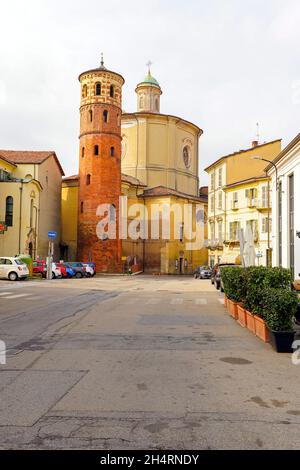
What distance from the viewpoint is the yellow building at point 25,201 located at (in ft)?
147

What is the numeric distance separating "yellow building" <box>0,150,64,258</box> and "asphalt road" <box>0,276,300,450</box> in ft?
111

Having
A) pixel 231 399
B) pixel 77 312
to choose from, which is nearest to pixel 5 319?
pixel 77 312

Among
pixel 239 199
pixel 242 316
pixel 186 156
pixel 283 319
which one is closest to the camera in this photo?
pixel 283 319

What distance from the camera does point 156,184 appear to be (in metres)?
63.6

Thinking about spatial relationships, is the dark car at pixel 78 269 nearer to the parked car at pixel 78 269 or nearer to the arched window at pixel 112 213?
the parked car at pixel 78 269

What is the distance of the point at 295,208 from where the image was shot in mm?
25062

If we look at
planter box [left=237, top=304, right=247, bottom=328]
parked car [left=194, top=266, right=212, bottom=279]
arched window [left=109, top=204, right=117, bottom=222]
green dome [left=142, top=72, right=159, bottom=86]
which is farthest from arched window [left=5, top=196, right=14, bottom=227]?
planter box [left=237, top=304, right=247, bottom=328]

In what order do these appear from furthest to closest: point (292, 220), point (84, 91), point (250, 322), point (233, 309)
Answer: point (84, 91) → point (292, 220) → point (233, 309) → point (250, 322)

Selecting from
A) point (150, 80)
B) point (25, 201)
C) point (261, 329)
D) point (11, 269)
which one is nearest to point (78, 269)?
point (25, 201)

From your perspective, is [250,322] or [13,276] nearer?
[250,322]

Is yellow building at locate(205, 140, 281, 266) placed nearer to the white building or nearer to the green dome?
the white building

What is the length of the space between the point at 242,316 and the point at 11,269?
23583 millimetres

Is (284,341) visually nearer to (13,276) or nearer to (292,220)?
(292,220)

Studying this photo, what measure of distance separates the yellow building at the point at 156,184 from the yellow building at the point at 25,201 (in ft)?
25.4
